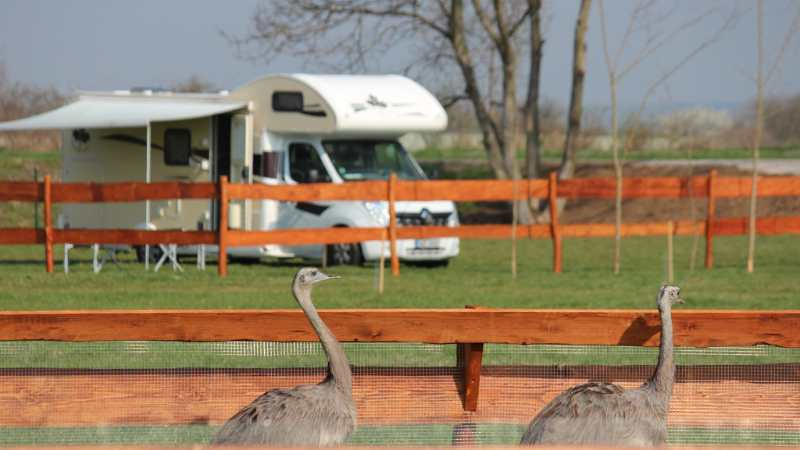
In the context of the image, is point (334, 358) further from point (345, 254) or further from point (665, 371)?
point (345, 254)

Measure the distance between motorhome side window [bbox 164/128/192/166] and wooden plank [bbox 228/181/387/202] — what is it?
324cm

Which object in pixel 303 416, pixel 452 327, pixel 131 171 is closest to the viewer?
pixel 303 416

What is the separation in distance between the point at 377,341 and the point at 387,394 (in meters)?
0.28

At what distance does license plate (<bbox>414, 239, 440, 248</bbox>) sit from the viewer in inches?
816

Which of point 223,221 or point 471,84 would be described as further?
point 471,84

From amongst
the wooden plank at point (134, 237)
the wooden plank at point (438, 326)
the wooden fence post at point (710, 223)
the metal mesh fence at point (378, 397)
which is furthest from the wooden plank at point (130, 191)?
the wooden plank at point (438, 326)

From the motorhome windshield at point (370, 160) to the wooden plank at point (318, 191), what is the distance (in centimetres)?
167

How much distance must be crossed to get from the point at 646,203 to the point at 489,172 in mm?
7378

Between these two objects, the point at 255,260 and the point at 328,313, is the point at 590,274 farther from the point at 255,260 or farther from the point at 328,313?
the point at 328,313

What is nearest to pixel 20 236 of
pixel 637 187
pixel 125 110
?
pixel 125 110

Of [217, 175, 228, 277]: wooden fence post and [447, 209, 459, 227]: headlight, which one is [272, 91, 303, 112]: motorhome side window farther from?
[447, 209, 459, 227]: headlight

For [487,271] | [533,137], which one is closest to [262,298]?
[487,271]

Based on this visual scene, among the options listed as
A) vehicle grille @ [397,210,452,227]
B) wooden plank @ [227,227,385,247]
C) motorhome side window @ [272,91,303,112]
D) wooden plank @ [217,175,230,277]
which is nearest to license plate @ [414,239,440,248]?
vehicle grille @ [397,210,452,227]

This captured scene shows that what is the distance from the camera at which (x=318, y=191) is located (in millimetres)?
19594
